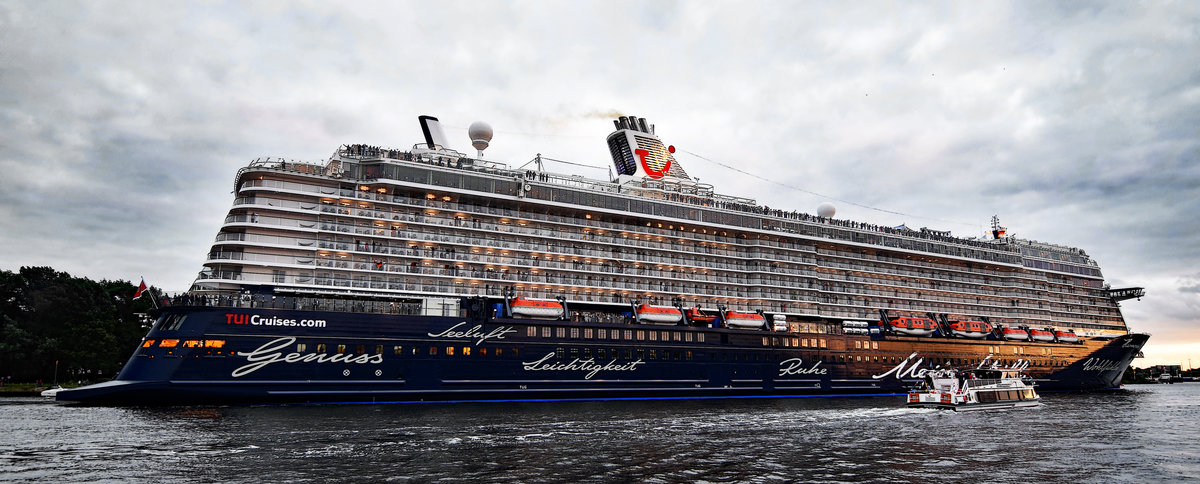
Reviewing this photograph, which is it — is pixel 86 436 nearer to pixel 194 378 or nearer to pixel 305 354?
pixel 194 378

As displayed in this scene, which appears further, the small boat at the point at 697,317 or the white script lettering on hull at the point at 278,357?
the small boat at the point at 697,317

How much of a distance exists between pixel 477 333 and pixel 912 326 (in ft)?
128

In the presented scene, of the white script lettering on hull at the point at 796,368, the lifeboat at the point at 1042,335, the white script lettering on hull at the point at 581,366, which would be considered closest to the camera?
the white script lettering on hull at the point at 581,366

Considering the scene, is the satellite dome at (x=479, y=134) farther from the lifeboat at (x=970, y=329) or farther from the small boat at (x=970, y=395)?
the lifeboat at (x=970, y=329)

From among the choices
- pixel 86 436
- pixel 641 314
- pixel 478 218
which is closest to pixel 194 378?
pixel 86 436

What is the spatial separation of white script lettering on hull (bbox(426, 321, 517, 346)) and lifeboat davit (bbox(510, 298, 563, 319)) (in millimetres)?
1318

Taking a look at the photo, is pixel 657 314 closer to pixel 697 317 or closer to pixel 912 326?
pixel 697 317

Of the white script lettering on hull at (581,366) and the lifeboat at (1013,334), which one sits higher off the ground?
the lifeboat at (1013,334)

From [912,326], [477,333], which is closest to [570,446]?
[477,333]

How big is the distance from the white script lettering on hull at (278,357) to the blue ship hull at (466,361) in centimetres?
5

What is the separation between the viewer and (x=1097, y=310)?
258 ft

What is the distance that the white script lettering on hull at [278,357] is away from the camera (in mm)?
37031

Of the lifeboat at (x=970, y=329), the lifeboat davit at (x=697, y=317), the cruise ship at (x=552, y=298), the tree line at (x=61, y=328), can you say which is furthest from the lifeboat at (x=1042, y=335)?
the tree line at (x=61, y=328)

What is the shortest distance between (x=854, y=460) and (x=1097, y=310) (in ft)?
242
